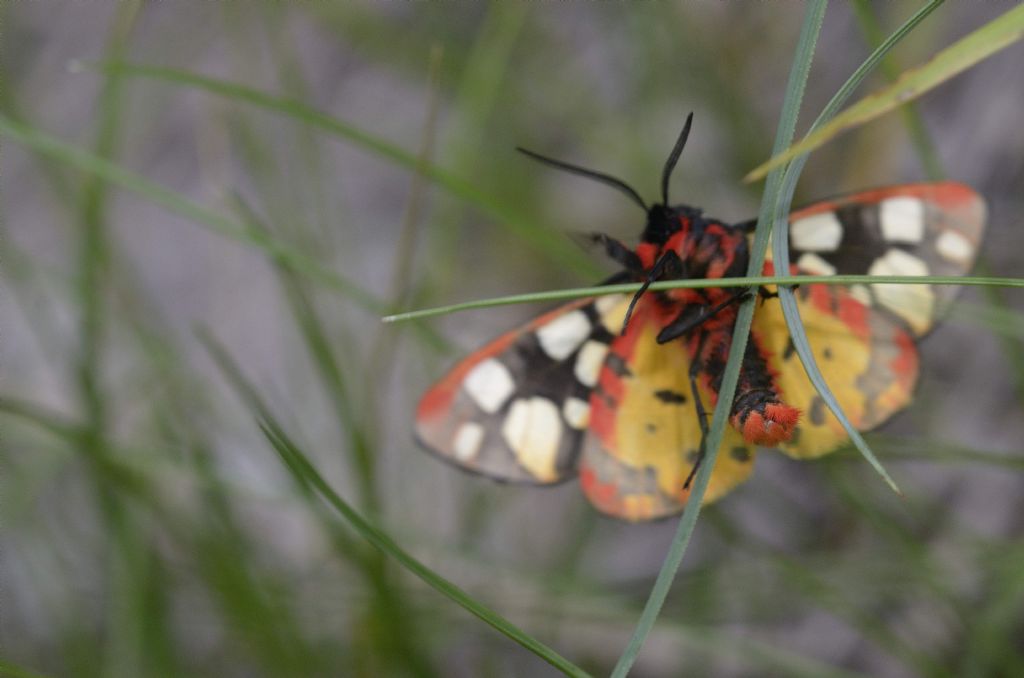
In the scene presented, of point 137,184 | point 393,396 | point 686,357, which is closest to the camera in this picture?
point 686,357

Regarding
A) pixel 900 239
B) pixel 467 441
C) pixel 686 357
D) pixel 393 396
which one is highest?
pixel 900 239

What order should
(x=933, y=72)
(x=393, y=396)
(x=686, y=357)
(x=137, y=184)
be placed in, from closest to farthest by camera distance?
(x=933, y=72) → (x=686, y=357) → (x=137, y=184) → (x=393, y=396)

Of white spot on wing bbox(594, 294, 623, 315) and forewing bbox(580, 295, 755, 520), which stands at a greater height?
white spot on wing bbox(594, 294, 623, 315)

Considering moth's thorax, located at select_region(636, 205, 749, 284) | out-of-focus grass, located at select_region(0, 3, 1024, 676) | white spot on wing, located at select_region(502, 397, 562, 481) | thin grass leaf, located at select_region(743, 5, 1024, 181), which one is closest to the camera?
thin grass leaf, located at select_region(743, 5, 1024, 181)

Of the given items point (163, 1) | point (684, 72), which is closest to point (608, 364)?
point (684, 72)

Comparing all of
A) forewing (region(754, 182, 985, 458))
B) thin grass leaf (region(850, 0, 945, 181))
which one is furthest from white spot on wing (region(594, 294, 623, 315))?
thin grass leaf (region(850, 0, 945, 181))

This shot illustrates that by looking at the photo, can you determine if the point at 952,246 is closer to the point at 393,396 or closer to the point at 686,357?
the point at 686,357

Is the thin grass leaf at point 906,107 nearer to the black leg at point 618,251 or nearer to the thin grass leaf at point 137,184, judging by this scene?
the black leg at point 618,251

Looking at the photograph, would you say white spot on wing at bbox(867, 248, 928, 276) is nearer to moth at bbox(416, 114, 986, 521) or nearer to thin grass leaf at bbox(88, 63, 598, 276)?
moth at bbox(416, 114, 986, 521)

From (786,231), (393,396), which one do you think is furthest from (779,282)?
(393,396)

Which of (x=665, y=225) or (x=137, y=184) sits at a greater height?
(x=665, y=225)
